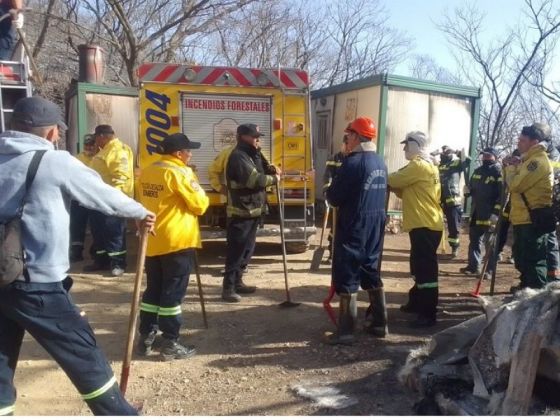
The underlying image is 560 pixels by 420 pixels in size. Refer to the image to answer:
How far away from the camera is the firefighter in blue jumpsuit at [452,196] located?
361 inches

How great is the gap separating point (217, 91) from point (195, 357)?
14.9ft

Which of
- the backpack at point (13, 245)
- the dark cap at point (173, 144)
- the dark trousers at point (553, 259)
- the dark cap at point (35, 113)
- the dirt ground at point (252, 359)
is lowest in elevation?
the dirt ground at point (252, 359)

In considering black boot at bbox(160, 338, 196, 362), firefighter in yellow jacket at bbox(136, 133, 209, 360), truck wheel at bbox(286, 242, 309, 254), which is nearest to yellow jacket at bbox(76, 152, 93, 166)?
truck wheel at bbox(286, 242, 309, 254)

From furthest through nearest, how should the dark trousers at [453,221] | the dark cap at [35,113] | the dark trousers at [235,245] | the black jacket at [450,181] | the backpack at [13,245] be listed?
the black jacket at [450,181]
the dark trousers at [453,221]
the dark trousers at [235,245]
the dark cap at [35,113]
the backpack at [13,245]

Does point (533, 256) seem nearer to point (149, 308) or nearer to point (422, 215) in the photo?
point (422, 215)

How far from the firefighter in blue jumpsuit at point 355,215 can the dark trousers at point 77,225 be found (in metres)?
4.59

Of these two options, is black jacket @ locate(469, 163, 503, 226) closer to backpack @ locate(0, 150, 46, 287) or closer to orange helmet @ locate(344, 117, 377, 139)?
orange helmet @ locate(344, 117, 377, 139)

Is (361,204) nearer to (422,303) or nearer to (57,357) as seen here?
(422,303)

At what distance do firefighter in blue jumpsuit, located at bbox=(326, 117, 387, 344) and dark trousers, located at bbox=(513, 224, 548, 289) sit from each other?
1.78 meters

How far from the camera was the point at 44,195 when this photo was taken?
2930 millimetres

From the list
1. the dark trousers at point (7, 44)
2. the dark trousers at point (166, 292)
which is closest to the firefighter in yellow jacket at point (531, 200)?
the dark trousers at point (166, 292)

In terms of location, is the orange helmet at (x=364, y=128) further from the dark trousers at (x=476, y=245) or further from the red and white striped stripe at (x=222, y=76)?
the dark trousers at (x=476, y=245)

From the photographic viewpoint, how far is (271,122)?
8.59 meters

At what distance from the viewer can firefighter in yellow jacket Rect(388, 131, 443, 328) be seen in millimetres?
5605
